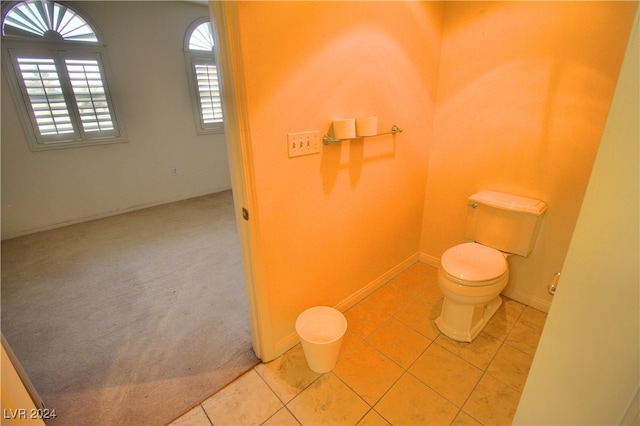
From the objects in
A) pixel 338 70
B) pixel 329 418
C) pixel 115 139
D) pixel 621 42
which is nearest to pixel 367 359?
pixel 329 418

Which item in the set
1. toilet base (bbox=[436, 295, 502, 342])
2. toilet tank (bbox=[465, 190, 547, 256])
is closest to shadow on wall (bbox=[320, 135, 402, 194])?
toilet tank (bbox=[465, 190, 547, 256])

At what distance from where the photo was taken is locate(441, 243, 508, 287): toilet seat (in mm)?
1617

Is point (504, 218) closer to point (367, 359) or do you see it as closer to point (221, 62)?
point (367, 359)

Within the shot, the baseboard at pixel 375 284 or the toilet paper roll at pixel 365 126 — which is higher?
the toilet paper roll at pixel 365 126

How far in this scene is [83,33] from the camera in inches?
126

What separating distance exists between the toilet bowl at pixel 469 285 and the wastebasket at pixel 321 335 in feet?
2.13

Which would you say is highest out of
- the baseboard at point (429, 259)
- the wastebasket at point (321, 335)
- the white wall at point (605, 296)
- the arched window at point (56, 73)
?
the arched window at point (56, 73)

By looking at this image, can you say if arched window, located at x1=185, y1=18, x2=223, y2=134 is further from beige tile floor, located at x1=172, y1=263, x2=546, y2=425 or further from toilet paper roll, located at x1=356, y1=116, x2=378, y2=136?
beige tile floor, located at x1=172, y1=263, x2=546, y2=425

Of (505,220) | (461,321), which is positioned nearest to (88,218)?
(461,321)

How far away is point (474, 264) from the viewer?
1716 millimetres

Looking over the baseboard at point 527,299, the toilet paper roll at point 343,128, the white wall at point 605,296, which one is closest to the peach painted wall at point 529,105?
the baseboard at point 527,299

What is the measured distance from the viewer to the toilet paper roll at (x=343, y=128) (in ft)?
4.92

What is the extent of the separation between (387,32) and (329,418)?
6.57 feet

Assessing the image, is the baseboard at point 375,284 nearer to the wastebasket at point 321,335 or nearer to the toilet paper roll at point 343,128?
the wastebasket at point 321,335
